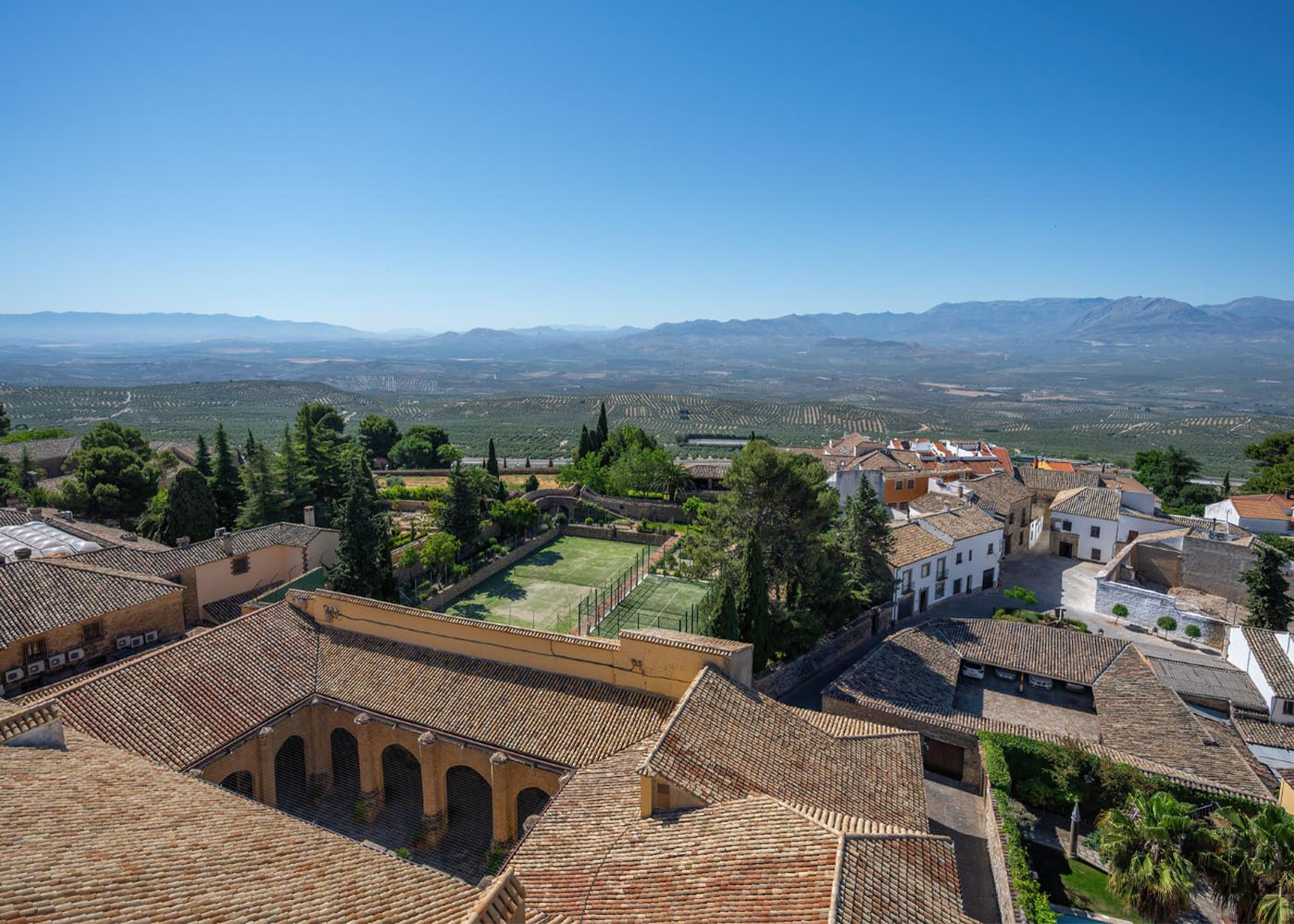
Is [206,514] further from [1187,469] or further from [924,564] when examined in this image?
[1187,469]

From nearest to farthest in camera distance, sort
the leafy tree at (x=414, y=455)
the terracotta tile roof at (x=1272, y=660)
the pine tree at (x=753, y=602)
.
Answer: the terracotta tile roof at (x=1272, y=660)
the pine tree at (x=753, y=602)
the leafy tree at (x=414, y=455)

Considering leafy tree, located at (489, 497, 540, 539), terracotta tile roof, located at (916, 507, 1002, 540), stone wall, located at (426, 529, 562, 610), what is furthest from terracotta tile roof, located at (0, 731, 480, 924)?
terracotta tile roof, located at (916, 507, 1002, 540)

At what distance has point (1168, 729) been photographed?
2075cm

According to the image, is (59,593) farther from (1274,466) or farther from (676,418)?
(676,418)

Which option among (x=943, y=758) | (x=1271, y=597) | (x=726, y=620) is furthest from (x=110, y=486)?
(x=1271, y=597)

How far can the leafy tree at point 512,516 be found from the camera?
41594mm

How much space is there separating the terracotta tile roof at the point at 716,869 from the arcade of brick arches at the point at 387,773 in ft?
10.2

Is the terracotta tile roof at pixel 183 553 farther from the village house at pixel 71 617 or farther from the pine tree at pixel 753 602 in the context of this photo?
the pine tree at pixel 753 602

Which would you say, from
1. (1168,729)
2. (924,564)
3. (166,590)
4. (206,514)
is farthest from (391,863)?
(206,514)

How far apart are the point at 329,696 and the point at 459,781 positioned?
13.6 ft

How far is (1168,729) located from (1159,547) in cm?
1921

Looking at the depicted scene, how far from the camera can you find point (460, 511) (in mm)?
38156

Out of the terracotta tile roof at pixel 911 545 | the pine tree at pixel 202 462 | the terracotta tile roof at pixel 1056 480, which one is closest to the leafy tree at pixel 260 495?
the pine tree at pixel 202 462

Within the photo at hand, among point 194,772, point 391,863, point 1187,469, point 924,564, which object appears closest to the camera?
point 391,863
